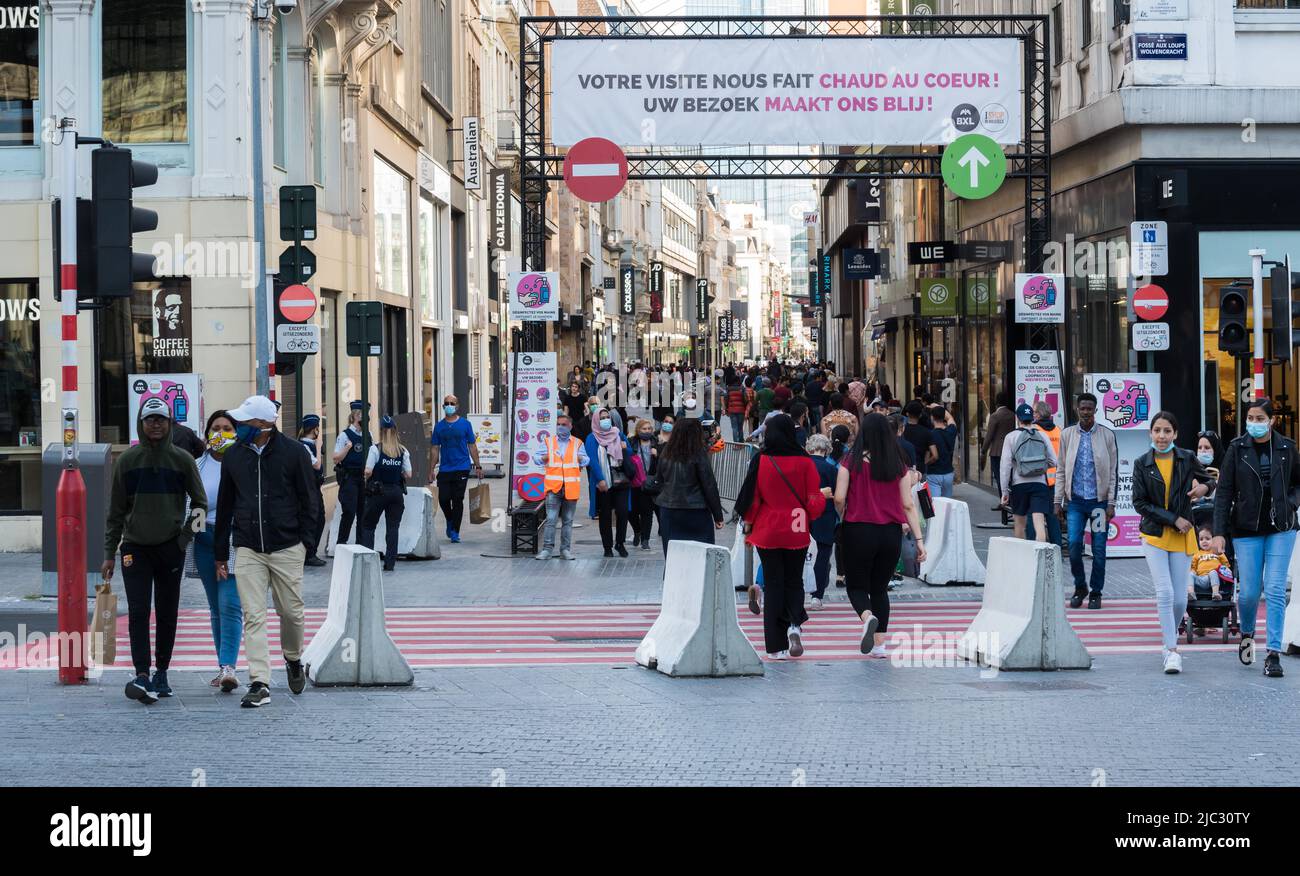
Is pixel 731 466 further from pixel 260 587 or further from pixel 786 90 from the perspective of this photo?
pixel 260 587

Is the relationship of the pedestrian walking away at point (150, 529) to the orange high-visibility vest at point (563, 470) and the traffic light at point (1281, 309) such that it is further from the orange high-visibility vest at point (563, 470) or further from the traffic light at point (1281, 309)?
the traffic light at point (1281, 309)

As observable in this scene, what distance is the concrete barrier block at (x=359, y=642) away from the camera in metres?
11.8

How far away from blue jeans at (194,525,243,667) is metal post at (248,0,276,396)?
1043cm

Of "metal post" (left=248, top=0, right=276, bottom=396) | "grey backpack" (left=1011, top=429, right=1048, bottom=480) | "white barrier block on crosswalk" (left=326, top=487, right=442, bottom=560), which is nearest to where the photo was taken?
"grey backpack" (left=1011, top=429, right=1048, bottom=480)

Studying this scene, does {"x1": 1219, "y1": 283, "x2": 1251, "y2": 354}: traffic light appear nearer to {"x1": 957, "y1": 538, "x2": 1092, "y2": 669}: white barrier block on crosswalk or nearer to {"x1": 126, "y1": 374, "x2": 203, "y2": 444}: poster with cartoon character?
{"x1": 957, "y1": 538, "x2": 1092, "y2": 669}: white barrier block on crosswalk

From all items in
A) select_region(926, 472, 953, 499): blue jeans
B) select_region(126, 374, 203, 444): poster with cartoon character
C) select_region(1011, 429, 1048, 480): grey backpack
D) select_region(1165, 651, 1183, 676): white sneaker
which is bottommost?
A: select_region(1165, 651, 1183, 676): white sneaker

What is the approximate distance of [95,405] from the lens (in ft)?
72.4

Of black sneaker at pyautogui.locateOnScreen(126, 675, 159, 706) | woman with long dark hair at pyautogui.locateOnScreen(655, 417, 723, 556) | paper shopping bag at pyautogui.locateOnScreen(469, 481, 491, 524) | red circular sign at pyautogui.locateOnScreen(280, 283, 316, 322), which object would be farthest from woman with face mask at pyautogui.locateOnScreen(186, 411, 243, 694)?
paper shopping bag at pyautogui.locateOnScreen(469, 481, 491, 524)

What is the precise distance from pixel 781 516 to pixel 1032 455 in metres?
5.20

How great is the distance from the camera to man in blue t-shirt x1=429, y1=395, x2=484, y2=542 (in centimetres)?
2273

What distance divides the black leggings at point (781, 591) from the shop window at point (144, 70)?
13.1 meters

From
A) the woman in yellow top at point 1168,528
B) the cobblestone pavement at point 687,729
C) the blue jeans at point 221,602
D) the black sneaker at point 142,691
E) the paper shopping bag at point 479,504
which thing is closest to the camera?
the cobblestone pavement at point 687,729

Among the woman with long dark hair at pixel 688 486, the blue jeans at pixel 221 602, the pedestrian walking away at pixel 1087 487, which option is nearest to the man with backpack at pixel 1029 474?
the pedestrian walking away at pixel 1087 487
